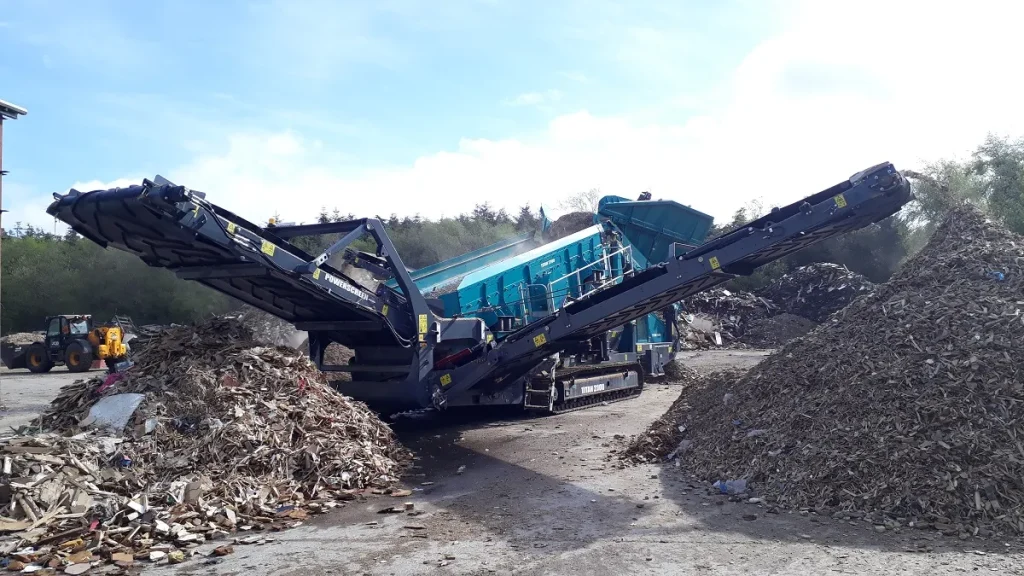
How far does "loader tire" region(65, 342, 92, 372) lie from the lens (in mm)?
22203

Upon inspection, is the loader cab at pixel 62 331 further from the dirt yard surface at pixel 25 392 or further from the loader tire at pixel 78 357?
the dirt yard surface at pixel 25 392

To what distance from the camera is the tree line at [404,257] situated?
80.7 ft

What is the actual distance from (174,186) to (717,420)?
5327mm

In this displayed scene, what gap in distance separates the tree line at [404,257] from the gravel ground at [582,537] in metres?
14.9

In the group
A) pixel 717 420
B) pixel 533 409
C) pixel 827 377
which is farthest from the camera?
pixel 533 409

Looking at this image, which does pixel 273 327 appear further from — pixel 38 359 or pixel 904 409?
pixel 38 359

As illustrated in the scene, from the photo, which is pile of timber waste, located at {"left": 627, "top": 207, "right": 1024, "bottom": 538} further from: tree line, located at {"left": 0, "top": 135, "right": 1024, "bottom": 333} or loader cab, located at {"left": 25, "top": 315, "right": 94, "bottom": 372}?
loader cab, located at {"left": 25, "top": 315, "right": 94, "bottom": 372}

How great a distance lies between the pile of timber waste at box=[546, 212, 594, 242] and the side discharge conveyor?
0.22m

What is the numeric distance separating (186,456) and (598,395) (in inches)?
285

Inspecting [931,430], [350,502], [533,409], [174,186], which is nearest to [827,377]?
[931,430]

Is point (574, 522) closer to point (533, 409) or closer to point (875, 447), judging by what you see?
point (875, 447)

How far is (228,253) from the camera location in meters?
6.77

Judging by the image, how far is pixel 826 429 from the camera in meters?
5.94

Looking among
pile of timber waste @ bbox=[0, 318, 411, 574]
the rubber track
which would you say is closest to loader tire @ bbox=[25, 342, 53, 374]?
pile of timber waste @ bbox=[0, 318, 411, 574]
